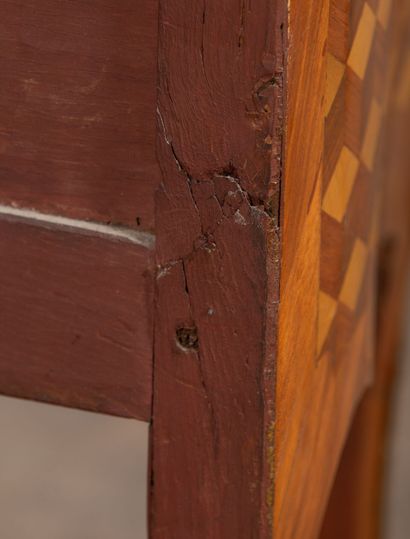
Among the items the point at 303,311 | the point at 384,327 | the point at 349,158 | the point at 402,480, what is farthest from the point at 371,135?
the point at 402,480

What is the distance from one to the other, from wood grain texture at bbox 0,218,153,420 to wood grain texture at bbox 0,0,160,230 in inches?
0.9

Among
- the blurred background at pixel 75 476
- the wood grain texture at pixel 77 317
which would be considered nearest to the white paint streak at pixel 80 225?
the wood grain texture at pixel 77 317

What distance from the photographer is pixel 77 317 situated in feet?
2.13

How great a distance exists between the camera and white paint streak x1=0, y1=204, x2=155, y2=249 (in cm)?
62

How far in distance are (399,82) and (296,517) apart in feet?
1.41

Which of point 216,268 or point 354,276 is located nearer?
point 216,268

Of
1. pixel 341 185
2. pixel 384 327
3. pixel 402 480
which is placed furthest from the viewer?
pixel 402 480

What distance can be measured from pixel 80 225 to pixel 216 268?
0.09 metres

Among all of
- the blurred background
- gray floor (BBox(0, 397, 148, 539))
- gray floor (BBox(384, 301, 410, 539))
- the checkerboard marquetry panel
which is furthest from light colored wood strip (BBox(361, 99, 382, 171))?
gray floor (BBox(0, 397, 148, 539))

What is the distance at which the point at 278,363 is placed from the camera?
24.0 inches

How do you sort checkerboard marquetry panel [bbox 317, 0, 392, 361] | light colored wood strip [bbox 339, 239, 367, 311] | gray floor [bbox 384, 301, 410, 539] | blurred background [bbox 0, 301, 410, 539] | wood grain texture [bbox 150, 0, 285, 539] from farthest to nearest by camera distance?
blurred background [bbox 0, 301, 410, 539] → gray floor [bbox 384, 301, 410, 539] → light colored wood strip [bbox 339, 239, 367, 311] → checkerboard marquetry panel [bbox 317, 0, 392, 361] → wood grain texture [bbox 150, 0, 285, 539]

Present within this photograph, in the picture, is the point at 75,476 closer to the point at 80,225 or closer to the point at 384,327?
the point at 384,327

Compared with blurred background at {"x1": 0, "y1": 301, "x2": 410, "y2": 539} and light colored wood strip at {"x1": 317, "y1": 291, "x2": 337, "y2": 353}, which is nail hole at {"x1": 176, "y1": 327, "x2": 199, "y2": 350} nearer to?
light colored wood strip at {"x1": 317, "y1": 291, "x2": 337, "y2": 353}

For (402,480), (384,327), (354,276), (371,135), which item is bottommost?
(402,480)
